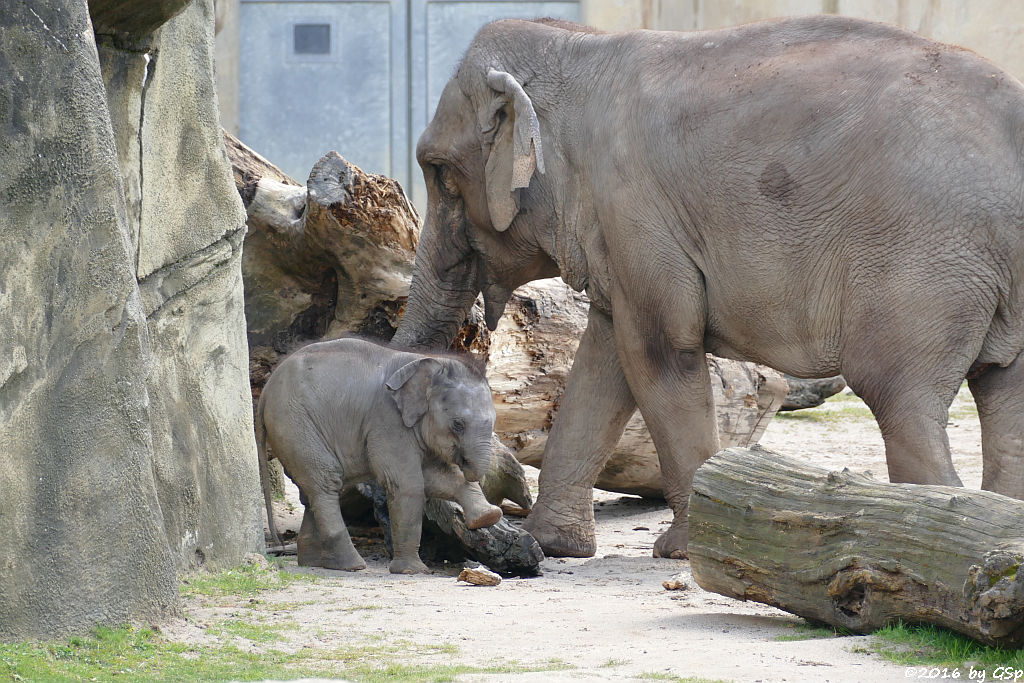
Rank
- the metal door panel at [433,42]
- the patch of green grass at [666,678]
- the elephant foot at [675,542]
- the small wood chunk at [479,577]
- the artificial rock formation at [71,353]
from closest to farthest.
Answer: the patch of green grass at [666,678] → the artificial rock formation at [71,353] → the small wood chunk at [479,577] → the elephant foot at [675,542] → the metal door panel at [433,42]

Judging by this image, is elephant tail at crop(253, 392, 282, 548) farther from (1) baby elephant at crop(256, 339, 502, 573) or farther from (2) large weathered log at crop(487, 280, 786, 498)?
(2) large weathered log at crop(487, 280, 786, 498)

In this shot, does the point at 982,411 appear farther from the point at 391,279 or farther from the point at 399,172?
the point at 399,172

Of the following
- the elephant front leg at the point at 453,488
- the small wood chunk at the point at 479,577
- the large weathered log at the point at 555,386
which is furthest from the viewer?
the large weathered log at the point at 555,386

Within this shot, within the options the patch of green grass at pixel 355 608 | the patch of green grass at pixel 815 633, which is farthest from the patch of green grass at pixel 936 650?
the patch of green grass at pixel 355 608

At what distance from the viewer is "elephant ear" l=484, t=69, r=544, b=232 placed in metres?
6.06

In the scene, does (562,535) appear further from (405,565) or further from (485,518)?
(405,565)

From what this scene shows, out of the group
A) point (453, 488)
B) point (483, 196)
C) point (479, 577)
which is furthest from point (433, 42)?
point (479, 577)

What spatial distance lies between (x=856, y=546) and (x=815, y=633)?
299 millimetres

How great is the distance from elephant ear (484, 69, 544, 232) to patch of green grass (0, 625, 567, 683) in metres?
2.57

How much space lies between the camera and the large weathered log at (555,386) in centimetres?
716

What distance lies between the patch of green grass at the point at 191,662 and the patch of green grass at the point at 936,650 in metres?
0.89

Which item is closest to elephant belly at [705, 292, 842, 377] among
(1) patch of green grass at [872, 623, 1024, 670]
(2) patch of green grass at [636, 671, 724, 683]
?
(1) patch of green grass at [872, 623, 1024, 670]

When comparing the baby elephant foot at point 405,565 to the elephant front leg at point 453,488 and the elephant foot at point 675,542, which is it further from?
the elephant foot at point 675,542

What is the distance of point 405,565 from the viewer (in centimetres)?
563
